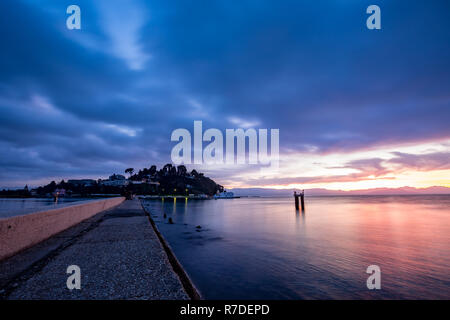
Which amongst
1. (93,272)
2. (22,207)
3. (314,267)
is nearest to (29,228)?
(93,272)

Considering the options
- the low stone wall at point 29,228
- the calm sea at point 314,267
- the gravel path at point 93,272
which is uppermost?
the low stone wall at point 29,228

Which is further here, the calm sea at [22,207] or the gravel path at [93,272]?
the calm sea at [22,207]

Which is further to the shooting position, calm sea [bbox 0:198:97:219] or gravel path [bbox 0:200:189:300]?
calm sea [bbox 0:198:97:219]

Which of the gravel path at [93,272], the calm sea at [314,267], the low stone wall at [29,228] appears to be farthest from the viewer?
the calm sea at [314,267]

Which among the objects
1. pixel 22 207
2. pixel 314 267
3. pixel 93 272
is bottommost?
pixel 314 267

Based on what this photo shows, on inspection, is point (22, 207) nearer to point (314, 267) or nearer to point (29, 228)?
point (29, 228)

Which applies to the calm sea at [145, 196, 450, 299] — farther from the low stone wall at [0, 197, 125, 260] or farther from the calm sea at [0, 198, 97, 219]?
the calm sea at [0, 198, 97, 219]

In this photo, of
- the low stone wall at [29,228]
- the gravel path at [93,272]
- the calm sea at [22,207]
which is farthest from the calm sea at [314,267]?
the calm sea at [22,207]

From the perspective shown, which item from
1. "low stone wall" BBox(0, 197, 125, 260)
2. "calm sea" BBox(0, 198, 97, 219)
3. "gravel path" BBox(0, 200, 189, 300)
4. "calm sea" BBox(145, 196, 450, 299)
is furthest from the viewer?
"calm sea" BBox(0, 198, 97, 219)

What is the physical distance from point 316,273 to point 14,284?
38.1 ft

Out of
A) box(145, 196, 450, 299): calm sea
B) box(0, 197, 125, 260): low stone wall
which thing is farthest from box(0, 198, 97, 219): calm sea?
box(145, 196, 450, 299): calm sea

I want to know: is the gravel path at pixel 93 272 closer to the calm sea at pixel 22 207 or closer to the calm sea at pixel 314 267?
the calm sea at pixel 22 207

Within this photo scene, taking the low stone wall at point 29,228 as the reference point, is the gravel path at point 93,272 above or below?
below

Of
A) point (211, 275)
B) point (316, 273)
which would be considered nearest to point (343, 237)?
point (316, 273)
